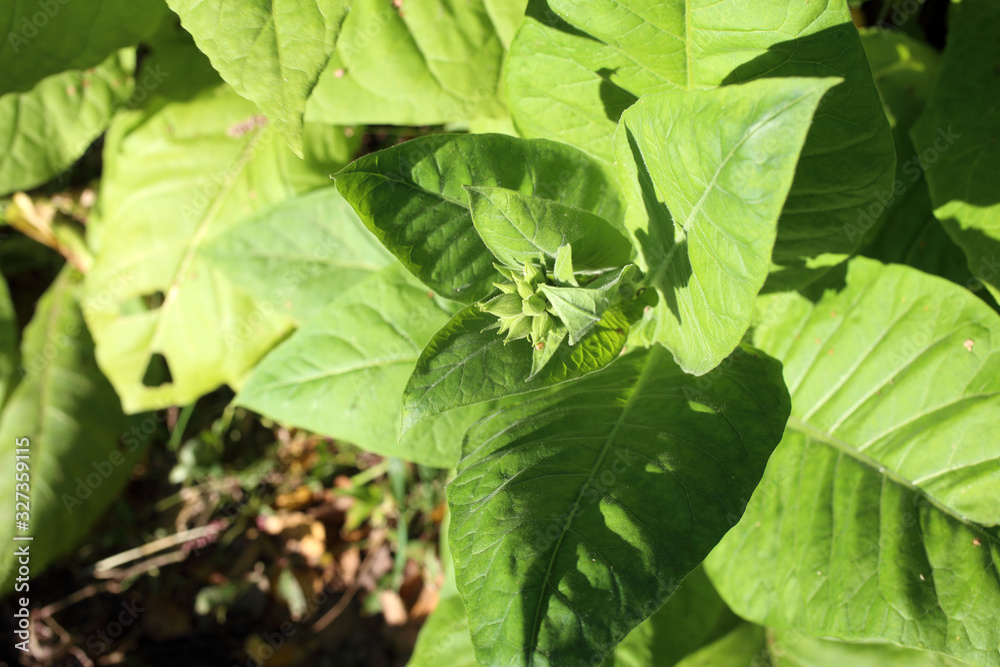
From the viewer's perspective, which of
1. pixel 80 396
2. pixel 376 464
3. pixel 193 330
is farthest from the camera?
pixel 376 464

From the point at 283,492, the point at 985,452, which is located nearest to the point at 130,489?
the point at 283,492

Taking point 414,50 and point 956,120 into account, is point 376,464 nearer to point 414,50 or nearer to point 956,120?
point 414,50

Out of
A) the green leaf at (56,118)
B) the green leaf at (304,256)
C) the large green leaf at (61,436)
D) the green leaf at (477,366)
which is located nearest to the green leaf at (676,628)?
the green leaf at (477,366)

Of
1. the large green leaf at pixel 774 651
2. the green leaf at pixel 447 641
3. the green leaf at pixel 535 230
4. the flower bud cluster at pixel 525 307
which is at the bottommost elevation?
the large green leaf at pixel 774 651

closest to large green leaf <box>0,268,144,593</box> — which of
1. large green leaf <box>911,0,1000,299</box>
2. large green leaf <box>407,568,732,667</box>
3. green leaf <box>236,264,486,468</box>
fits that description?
green leaf <box>236,264,486,468</box>

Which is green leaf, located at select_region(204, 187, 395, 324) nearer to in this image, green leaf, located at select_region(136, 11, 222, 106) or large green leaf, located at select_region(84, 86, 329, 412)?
large green leaf, located at select_region(84, 86, 329, 412)

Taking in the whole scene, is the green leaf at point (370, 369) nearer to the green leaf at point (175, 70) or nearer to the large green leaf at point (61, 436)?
the green leaf at point (175, 70)

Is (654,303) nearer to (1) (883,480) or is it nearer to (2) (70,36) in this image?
(1) (883,480)
